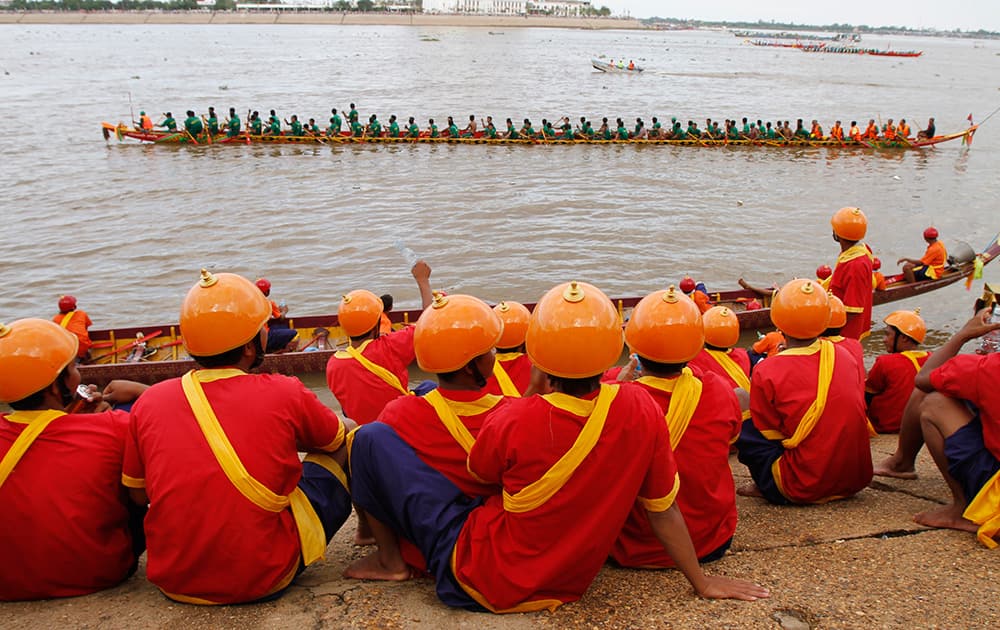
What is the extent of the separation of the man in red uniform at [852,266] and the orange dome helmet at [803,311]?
3634 millimetres

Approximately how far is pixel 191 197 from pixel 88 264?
5608 mm

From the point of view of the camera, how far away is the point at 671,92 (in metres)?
51.5

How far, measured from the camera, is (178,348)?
1017cm

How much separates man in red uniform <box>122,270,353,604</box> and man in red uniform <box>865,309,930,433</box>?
4.72 metres

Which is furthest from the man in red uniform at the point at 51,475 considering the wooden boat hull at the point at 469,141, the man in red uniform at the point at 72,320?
the wooden boat hull at the point at 469,141

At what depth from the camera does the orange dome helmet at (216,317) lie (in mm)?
3244

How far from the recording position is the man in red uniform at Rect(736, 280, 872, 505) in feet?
13.8

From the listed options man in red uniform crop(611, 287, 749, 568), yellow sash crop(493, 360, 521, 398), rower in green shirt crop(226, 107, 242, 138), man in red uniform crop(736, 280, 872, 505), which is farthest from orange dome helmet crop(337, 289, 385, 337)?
rower in green shirt crop(226, 107, 242, 138)

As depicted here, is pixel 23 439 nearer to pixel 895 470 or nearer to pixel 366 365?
pixel 366 365

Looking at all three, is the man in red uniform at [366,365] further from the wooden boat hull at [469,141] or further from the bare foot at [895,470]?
the wooden boat hull at [469,141]

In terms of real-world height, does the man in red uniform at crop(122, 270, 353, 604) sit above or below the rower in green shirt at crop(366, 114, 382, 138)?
below

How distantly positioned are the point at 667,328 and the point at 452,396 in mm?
1113

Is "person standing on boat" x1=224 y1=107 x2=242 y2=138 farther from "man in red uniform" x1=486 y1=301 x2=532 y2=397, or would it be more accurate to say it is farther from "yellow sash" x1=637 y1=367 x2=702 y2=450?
"yellow sash" x1=637 y1=367 x2=702 y2=450

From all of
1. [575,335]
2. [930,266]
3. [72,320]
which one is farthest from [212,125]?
[575,335]
